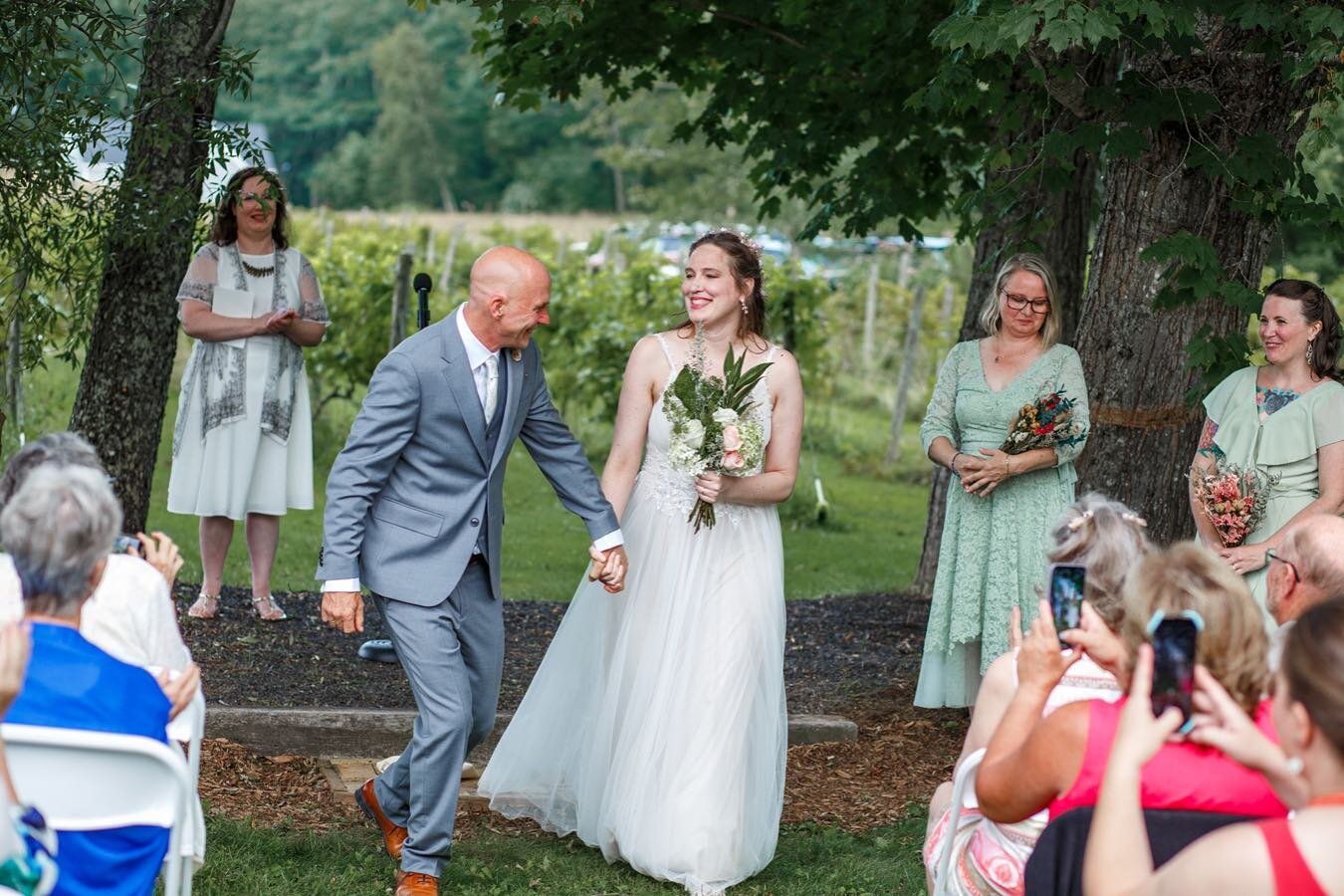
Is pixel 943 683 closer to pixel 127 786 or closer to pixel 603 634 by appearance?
pixel 603 634

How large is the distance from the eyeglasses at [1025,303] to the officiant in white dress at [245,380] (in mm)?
3171

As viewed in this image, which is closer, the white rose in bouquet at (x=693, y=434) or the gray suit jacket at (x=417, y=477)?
the gray suit jacket at (x=417, y=477)

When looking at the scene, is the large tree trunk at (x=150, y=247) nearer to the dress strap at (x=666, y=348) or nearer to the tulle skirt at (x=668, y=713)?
the dress strap at (x=666, y=348)

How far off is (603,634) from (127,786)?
2.60 m

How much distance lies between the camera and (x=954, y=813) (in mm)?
3551

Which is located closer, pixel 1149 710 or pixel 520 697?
pixel 1149 710

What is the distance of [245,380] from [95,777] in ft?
14.9

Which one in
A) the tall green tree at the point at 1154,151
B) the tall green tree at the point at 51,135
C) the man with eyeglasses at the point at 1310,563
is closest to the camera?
the man with eyeglasses at the point at 1310,563

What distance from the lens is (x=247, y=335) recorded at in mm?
7340

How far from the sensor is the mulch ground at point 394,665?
22.1ft

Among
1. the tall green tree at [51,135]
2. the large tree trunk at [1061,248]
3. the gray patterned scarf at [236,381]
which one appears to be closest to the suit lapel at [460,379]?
the tall green tree at [51,135]

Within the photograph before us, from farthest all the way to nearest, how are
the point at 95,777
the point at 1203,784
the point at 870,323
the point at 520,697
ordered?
the point at 870,323
the point at 520,697
the point at 95,777
the point at 1203,784

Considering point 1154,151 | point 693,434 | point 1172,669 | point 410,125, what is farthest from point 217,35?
point 410,125

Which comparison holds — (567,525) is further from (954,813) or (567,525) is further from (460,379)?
(954,813)
